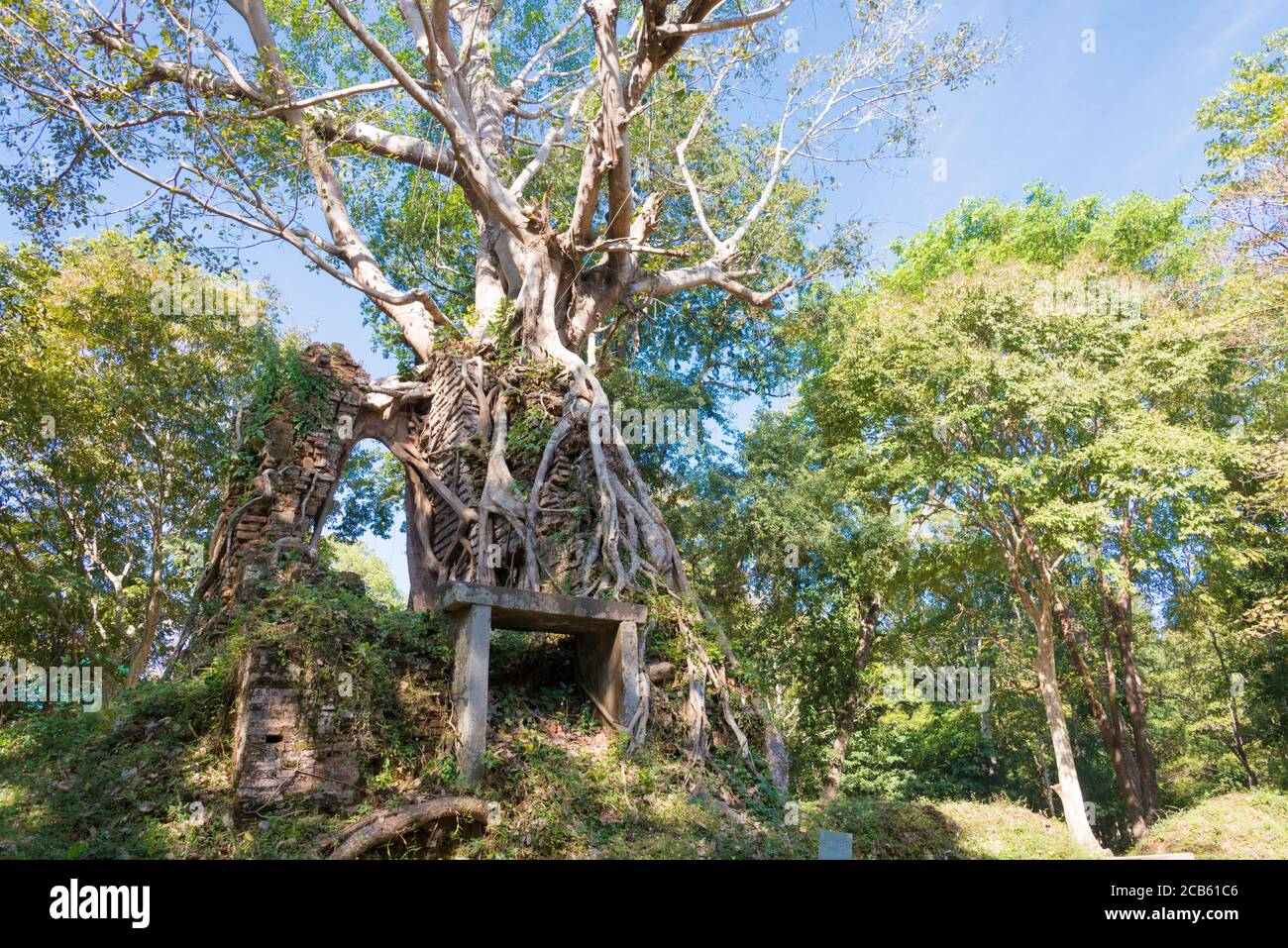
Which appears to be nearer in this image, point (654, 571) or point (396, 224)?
point (654, 571)

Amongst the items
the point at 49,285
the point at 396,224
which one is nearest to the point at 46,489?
the point at 49,285

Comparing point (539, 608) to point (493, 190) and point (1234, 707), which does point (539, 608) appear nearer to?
point (493, 190)

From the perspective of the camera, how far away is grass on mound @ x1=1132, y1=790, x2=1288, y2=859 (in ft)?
34.1

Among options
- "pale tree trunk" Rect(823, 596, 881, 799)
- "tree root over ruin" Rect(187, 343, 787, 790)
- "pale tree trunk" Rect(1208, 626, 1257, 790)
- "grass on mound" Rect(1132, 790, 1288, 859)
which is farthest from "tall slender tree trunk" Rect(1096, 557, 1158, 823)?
"tree root over ruin" Rect(187, 343, 787, 790)

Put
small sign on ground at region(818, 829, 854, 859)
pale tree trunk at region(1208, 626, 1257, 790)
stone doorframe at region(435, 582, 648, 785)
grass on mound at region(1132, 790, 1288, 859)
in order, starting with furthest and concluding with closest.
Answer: pale tree trunk at region(1208, 626, 1257, 790) → grass on mound at region(1132, 790, 1288, 859) → stone doorframe at region(435, 582, 648, 785) → small sign on ground at region(818, 829, 854, 859)

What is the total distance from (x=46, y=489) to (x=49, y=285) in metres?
3.76

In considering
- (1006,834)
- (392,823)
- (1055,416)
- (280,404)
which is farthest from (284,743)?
(1055,416)

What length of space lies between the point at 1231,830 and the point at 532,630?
10256mm

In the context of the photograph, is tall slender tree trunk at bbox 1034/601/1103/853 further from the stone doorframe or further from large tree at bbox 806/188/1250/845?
the stone doorframe

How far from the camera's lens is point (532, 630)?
7.11 metres

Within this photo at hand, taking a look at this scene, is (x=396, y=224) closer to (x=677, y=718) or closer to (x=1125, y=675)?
(x=677, y=718)

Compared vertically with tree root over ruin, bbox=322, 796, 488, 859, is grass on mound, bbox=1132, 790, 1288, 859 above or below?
below

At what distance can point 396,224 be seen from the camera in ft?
56.1

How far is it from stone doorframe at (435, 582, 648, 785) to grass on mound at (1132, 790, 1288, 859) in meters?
8.41
